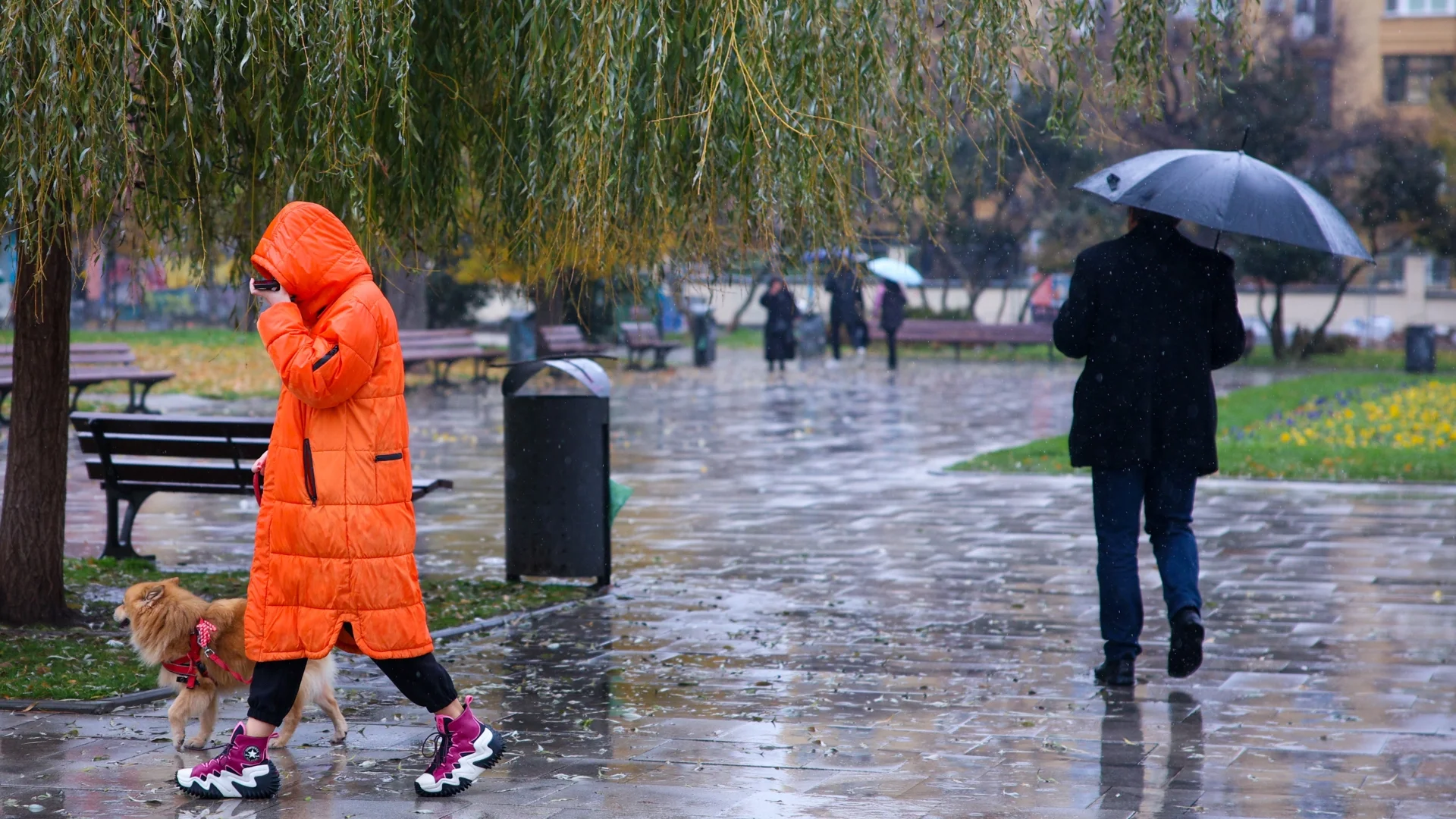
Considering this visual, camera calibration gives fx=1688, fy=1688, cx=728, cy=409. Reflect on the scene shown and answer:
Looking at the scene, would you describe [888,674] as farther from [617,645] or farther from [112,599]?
[112,599]

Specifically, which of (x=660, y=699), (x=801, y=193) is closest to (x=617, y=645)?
(x=660, y=699)

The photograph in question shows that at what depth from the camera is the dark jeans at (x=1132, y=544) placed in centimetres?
637

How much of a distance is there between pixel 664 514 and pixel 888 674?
16.9ft

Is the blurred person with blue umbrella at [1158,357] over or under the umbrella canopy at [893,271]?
under

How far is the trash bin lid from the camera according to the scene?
834cm

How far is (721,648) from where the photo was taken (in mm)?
7141

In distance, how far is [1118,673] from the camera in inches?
252

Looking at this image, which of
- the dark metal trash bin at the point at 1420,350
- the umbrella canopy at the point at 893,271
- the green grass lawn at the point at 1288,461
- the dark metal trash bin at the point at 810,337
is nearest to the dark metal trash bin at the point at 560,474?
the green grass lawn at the point at 1288,461

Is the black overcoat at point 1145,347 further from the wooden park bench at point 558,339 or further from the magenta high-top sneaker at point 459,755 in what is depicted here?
the wooden park bench at point 558,339

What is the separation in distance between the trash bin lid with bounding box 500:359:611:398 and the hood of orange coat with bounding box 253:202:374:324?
342 centimetres

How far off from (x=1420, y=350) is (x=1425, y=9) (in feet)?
94.2

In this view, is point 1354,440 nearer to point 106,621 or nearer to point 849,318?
point 106,621

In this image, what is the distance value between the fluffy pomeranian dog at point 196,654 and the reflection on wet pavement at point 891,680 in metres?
0.17

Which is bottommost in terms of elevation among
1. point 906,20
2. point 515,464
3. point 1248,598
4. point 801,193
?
point 1248,598
